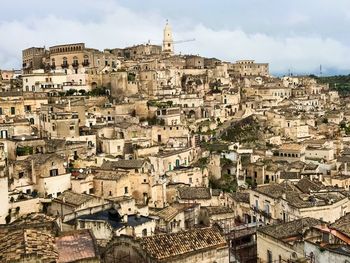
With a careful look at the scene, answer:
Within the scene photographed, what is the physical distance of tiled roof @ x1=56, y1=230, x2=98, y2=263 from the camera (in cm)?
1335

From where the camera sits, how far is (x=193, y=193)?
3194cm

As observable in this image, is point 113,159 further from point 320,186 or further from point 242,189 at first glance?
point 320,186

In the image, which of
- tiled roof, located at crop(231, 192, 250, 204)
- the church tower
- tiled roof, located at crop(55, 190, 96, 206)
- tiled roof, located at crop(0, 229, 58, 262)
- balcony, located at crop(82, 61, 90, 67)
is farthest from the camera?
the church tower

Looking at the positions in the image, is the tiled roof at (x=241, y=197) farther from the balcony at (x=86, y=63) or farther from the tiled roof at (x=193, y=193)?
the balcony at (x=86, y=63)

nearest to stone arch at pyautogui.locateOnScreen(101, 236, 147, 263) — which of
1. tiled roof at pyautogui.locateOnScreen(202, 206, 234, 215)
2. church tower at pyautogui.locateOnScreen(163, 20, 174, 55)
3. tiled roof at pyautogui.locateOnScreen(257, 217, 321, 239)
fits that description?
tiled roof at pyautogui.locateOnScreen(257, 217, 321, 239)

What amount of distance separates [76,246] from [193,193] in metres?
18.1

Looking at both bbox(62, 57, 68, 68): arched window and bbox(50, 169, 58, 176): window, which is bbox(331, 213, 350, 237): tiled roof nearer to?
bbox(50, 169, 58, 176): window

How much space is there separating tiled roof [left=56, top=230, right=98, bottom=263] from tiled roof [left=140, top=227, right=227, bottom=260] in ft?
8.50

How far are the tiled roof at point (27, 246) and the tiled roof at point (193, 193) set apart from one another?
17620 mm

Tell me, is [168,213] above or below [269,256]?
above

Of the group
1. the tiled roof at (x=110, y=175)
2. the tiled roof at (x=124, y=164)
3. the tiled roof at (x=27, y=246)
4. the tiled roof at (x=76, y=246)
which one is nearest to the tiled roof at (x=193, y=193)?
the tiled roof at (x=124, y=164)

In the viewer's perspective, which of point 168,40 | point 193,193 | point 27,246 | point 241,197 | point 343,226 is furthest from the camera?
point 168,40

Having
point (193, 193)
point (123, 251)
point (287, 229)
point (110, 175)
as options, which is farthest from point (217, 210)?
point (123, 251)

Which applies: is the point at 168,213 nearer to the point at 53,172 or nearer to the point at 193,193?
the point at 193,193
